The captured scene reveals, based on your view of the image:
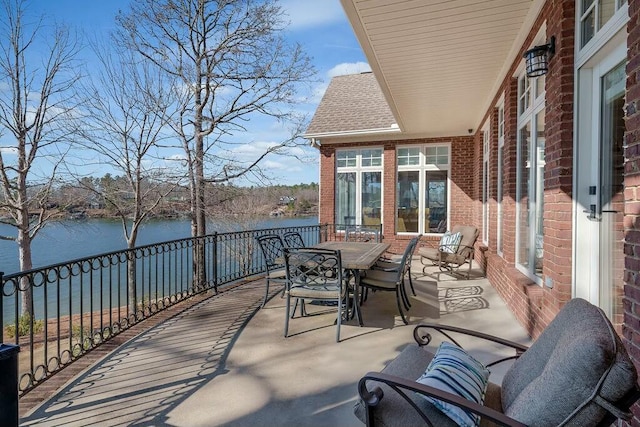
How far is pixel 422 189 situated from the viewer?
29.6ft

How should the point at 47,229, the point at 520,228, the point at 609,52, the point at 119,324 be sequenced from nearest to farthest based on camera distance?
the point at 609,52 < the point at 119,324 < the point at 520,228 < the point at 47,229

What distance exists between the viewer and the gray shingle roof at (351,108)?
9016 mm

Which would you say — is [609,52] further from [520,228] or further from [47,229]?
[47,229]

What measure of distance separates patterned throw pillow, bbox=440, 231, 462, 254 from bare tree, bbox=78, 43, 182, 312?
5.21m

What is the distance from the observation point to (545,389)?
4.00 feet

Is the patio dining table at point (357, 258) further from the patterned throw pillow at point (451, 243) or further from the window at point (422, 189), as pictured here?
the window at point (422, 189)

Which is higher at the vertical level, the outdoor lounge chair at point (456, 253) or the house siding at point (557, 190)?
the house siding at point (557, 190)

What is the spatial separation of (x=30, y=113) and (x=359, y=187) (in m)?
6.72

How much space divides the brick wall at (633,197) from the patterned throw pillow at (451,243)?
4.60m

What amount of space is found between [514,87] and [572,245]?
8.31 ft

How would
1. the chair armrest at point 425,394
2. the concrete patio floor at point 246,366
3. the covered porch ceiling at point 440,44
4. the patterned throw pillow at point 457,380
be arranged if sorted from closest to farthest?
1. the chair armrest at point 425,394
2. the patterned throw pillow at point 457,380
3. the concrete patio floor at point 246,366
4. the covered porch ceiling at point 440,44

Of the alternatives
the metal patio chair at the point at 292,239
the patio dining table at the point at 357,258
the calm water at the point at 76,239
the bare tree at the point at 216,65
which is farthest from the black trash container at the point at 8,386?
the bare tree at the point at 216,65

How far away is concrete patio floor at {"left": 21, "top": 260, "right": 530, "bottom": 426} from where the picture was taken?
2223mm

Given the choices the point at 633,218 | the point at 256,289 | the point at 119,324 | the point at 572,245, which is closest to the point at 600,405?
the point at 633,218
